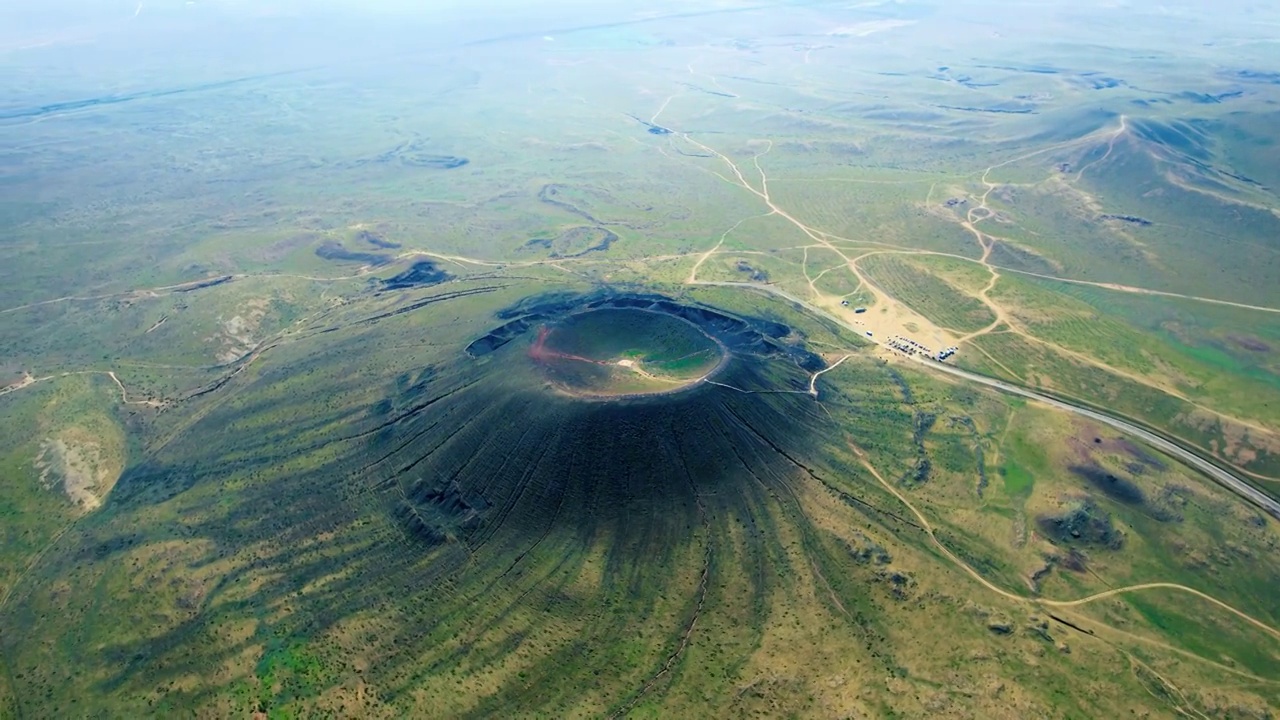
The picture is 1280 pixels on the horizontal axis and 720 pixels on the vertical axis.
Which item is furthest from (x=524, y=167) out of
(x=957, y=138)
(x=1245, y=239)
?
(x=1245, y=239)

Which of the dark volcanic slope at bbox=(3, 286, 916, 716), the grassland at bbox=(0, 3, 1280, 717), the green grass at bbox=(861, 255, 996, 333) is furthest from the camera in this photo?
the green grass at bbox=(861, 255, 996, 333)

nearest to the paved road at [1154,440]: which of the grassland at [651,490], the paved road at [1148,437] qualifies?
the paved road at [1148,437]

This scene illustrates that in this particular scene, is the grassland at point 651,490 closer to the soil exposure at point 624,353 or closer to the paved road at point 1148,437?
the soil exposure at point 624,353

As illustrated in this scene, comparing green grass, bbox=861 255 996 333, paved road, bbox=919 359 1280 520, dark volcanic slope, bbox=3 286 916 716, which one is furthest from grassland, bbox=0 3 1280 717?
paved road, bbox=919 359 1280 520

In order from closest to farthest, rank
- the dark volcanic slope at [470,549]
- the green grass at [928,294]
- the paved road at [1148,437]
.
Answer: the dark volcanic slope at [470,549]
the paved road at [1148,437]
the green grass at [928,294]

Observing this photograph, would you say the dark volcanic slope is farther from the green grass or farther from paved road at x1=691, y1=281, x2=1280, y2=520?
the green grass

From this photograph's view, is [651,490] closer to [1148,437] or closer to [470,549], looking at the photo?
[470,549]

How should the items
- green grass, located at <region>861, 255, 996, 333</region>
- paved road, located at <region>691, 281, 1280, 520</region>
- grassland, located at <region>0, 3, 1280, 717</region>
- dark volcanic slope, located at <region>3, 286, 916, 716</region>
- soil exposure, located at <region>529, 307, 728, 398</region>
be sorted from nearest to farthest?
dark volcanic slope, located at <region>3, 286, 916, 716</region> < grassland, located at <region>0, 3, 1280, 717</region> < paved road, located at <region>691, 281, 1280, 520</region> < soil exposure, located at <region>529, 307, 728, 398</region> < green grass, located at <region>861, 255, 996, 333</region>

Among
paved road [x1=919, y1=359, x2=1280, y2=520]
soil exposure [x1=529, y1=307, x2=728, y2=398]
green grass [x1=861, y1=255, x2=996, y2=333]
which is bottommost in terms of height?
paved road [x1=919, y1=359, x2=1280, y2=520]

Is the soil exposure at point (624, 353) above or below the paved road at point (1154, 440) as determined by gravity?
above

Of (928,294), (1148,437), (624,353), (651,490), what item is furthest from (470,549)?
(928,294)

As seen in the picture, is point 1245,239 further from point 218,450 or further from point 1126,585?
point 218,450
